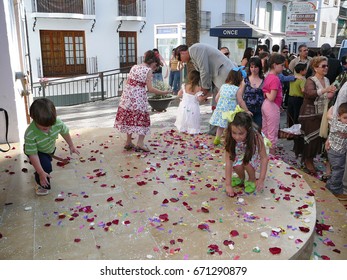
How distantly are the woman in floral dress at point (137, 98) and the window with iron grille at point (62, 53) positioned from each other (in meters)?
15.8

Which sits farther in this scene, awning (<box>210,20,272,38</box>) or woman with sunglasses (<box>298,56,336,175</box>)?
awning (<box>210,20,272,38</box>)

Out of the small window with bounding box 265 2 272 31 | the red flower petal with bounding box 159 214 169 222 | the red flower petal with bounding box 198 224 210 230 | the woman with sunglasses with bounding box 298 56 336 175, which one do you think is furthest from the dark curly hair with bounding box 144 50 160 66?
the small window with bounding box 265 2 272 31

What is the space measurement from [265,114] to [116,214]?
2.94m

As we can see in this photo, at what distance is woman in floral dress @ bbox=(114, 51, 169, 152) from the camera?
5.26 m

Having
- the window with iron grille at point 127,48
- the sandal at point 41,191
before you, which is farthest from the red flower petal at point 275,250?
the window with iron grille at point 127,48

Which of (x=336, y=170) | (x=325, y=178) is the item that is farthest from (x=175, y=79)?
(x=336, y=170)

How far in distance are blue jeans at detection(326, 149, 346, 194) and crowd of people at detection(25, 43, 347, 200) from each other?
0.01m

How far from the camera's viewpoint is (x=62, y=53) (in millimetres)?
20047

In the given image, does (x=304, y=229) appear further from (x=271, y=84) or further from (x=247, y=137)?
(x=271, y=84)

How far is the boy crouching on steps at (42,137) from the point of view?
12.0ft

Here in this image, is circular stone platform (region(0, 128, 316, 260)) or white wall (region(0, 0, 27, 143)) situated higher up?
white wall (region(0, 0, 27, 143))

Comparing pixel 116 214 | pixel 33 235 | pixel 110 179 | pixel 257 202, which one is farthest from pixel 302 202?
pixel 33 235

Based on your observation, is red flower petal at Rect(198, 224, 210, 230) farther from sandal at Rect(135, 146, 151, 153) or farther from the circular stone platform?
sandal at Rect(135, 146, 151, 153)

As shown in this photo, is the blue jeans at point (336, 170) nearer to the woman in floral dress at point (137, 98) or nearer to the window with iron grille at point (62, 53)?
the woman in floral dress at point (137, 98)
